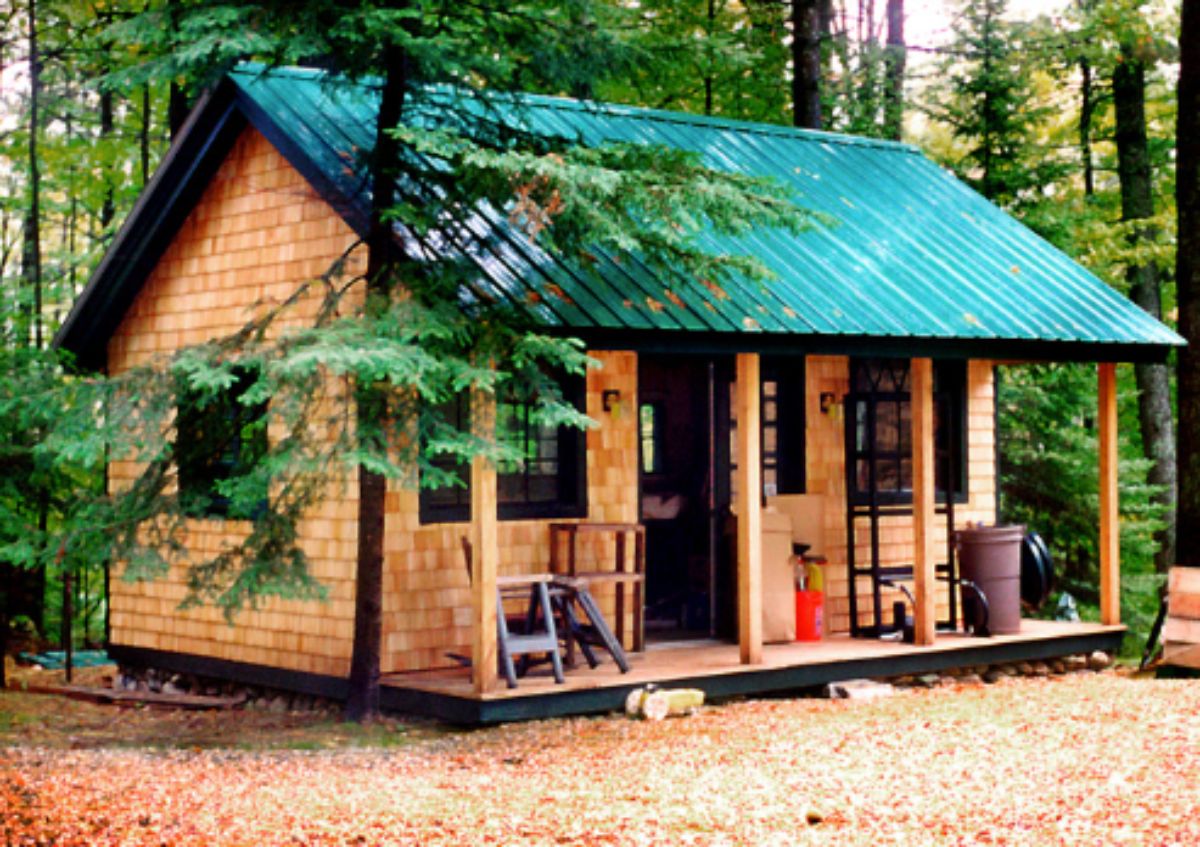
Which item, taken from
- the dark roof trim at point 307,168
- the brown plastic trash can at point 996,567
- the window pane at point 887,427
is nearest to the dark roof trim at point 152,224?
the dark roof trim at point 307,168

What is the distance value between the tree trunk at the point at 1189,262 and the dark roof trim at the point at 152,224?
7388 mm

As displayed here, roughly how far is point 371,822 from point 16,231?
24189 millimetres

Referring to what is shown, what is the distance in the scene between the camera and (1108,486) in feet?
45.7

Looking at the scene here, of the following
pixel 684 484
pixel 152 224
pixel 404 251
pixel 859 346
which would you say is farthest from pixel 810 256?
pixel 152 224

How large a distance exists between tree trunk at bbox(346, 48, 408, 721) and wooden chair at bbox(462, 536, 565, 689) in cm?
75

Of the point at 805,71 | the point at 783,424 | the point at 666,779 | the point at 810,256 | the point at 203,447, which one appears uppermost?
the point at 805,71

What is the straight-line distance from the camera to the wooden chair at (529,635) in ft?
34.4

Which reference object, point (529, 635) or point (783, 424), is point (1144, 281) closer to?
point (783, 424)

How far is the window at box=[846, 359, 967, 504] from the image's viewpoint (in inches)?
549

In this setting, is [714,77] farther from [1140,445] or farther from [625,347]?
[625,347]

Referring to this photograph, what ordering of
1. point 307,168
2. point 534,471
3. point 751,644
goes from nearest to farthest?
point 307,168, point 751,644, point 534,471

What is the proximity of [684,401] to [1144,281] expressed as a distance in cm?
1132

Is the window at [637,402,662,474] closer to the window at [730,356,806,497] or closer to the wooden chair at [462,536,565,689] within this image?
the window at [730,356,806,497]

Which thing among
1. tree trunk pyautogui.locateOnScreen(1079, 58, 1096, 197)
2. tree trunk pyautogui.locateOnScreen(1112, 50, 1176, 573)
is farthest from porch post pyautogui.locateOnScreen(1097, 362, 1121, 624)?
tree trunk pyautogui.locateOnScreen(1079, 58, 1096, 197)
